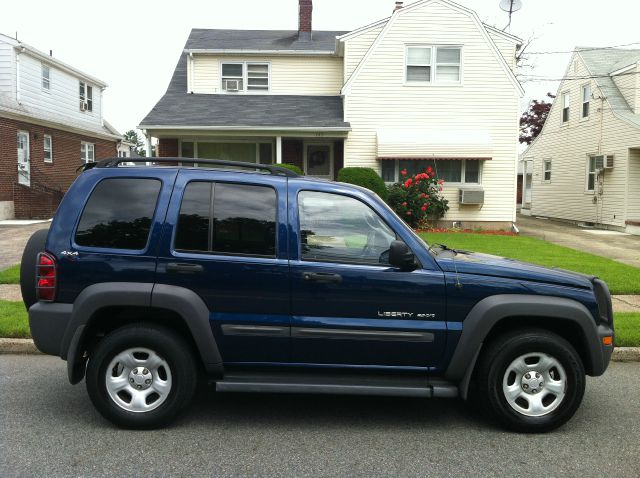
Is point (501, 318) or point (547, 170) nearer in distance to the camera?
point (501, 318)

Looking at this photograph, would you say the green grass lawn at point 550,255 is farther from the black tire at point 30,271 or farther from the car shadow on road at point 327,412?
the black tire at point 30,271

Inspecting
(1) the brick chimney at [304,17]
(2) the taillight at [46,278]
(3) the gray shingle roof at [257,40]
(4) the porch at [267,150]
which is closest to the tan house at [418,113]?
(4) the porch at [267,150]

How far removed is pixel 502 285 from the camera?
13.8 ft

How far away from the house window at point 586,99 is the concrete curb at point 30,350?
1859 cm

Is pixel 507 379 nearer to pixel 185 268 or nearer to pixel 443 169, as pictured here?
pixel 185 268

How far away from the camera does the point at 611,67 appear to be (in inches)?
870

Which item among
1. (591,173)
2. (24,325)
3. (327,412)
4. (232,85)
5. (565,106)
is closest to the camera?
(327,412)

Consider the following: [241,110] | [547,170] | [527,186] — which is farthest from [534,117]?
[241,110]

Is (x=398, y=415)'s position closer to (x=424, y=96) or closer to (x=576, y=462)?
(x=576, y=462)

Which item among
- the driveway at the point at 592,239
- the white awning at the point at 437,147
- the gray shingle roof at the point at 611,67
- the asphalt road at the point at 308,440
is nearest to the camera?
A: the asphalt road at the point at 308,440

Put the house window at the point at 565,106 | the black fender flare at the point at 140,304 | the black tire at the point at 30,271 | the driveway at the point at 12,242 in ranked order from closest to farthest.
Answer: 1. the black fender flare at the point at 140,304
2. the black tire at the point at 30,271
3. the driveway at the point at 12,242
4. the house window at the point at 565,106

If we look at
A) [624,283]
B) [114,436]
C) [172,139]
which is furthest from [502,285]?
[172,139]

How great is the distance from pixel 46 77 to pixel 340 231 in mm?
24133

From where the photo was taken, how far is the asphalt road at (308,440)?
3.65m
